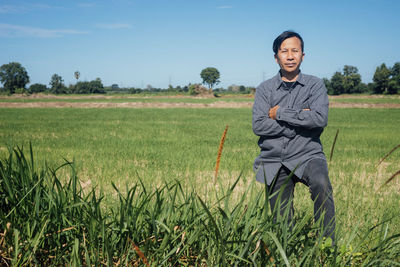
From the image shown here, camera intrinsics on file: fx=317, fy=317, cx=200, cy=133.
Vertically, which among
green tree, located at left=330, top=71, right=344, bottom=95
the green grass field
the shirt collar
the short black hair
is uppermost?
green tree, located at left=330, top=71, right=344, bottom=95

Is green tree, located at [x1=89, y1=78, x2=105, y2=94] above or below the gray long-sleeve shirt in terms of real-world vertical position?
above

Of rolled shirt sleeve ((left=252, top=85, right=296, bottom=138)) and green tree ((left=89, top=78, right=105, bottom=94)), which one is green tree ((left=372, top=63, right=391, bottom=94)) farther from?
rolled shirt sleeve ((left=252, top=85, right=296, bottom=138))

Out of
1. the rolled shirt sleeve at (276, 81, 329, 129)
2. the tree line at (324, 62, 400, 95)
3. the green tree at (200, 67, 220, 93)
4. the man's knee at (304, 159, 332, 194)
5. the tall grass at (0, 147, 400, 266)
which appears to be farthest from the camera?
the green tree at (200, 67, 220, 93)

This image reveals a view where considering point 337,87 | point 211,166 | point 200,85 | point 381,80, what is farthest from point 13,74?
point 211,166

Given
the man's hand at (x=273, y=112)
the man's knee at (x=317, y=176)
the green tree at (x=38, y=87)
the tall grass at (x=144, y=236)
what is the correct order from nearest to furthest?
the tall grass at (x=144, y=236), the man's knee at (x=317, y=176), the man's hand at (x=273, y=112), the green tree at (x=38, y=87)

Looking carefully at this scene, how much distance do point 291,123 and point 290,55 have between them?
22.6 inches

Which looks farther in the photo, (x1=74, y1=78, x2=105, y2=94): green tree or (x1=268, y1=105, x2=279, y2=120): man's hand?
(x1=74, y1=78, x2=105, y2=94): green tree

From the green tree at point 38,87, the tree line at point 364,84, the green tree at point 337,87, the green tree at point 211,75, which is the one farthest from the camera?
the green tree at point 211,75

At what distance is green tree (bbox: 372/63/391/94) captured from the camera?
93.1 metres

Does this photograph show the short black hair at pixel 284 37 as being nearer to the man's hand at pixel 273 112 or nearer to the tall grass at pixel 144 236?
the man's hand at pixel 273 112

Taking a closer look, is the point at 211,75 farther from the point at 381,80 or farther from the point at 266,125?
the point at 266,125

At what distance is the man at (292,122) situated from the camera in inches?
103

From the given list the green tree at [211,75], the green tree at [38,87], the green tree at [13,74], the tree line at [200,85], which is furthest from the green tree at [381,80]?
the green tree at [13,74]

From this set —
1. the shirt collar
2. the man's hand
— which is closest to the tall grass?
the man's hand
